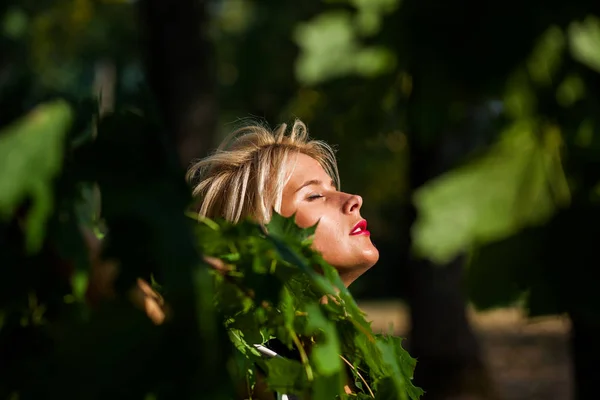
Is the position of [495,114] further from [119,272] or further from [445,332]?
[445,332]

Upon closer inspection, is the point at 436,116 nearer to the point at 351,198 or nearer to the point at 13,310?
the point at 13,310

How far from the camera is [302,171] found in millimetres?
2992

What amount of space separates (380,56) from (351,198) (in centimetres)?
116

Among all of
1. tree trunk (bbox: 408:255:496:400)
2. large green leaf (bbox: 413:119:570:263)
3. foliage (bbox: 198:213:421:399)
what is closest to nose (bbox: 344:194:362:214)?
foliage (bbox: 198:213:421:399)

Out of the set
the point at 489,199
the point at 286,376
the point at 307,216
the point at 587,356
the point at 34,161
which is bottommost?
the point at 307,216

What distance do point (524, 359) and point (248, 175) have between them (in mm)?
15194

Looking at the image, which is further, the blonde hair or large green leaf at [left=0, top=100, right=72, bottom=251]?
the blonde hair

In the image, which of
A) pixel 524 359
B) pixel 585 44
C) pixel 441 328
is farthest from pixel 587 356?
pixel 524 359

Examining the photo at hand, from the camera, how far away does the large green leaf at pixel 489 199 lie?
1.47 meters

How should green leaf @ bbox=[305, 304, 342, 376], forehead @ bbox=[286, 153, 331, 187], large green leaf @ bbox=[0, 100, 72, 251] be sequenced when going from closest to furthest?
large green leaf @ bbox=[0, 100, 72, 251] < green leaf @ bbox=[305, 304, 342, 376] < forehead @ bbox=[286, 153, 331, 187]

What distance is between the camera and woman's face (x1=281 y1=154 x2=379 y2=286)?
9.27 feet

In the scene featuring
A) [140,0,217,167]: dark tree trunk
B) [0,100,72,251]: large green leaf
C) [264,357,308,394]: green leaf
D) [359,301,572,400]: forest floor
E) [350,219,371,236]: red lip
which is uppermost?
[0,100,72,251]: large green leaf

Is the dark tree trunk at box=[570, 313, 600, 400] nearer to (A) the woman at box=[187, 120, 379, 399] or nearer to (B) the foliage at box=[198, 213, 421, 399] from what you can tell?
(B) the foliage at box=[198, 213, 421, 399]

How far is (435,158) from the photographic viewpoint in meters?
9.09
